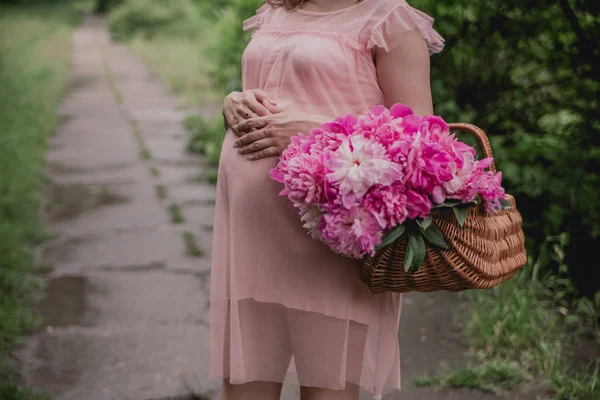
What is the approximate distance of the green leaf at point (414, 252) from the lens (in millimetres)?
1541

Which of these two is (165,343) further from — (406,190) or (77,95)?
(77,95)

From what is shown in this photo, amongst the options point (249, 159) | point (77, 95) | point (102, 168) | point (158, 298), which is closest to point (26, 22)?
point (77, 95)

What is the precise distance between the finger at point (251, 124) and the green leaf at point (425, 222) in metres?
0.52

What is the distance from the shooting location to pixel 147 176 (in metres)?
6.62

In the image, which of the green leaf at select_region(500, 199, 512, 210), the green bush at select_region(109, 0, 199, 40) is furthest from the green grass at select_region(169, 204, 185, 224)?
the green bush at select_region(109, 0, 199, 40)

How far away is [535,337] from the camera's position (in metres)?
3.19

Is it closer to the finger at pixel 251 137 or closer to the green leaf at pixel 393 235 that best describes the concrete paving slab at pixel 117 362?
the finger at pixel 251 137

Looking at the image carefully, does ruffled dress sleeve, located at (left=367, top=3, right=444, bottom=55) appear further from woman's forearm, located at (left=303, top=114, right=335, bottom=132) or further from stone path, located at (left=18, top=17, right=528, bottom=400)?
stone path, located at (left=18, top=17, right=528, bottom=400)

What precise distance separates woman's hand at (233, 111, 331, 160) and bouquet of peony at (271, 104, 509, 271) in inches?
8.1

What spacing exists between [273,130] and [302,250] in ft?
1.08

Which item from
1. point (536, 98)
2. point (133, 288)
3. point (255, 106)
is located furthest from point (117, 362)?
point (536, 98)

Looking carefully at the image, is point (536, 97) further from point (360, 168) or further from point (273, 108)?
point (360, 168)

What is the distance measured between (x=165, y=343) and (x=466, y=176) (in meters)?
2.40

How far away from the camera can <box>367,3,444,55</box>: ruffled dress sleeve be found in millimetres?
1759
